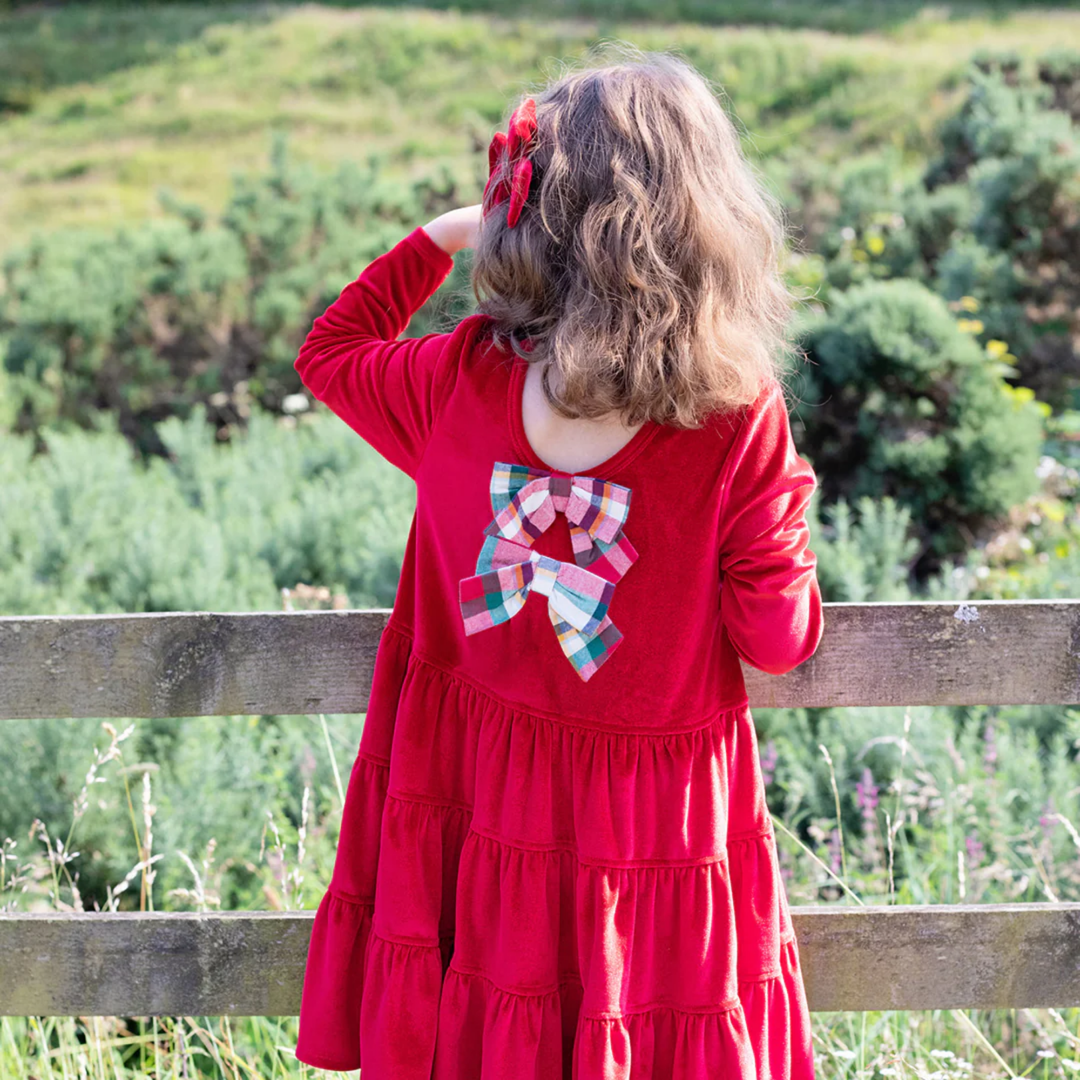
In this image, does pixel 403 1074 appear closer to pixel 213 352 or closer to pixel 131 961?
pixel 131 961

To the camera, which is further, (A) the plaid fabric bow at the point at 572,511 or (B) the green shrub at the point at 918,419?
(B) the green shrub at the point at 918,419

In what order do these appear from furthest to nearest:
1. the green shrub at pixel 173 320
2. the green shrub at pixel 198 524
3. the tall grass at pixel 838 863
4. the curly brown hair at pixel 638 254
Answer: the green shrub at pixel 173 320 → the green shrub at pixel 198 524 → the tall grass at pixel 838 863 → the curly brown hair at pixel 638 254

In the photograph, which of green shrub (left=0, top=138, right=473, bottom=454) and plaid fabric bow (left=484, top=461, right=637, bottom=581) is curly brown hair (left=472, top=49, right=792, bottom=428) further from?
green shrub (left=0, top=138, right=473, bottom=454)

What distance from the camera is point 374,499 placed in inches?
181

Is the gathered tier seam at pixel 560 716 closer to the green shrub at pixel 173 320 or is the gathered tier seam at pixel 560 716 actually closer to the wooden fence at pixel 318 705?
the wooden fence at pixel 318 705

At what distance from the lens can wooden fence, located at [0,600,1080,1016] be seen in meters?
1.76

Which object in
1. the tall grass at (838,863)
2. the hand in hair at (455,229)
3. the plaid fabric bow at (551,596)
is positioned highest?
the hand in hair at (455,229)

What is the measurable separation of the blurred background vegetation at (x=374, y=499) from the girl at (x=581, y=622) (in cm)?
21

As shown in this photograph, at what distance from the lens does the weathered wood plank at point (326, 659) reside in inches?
69.2

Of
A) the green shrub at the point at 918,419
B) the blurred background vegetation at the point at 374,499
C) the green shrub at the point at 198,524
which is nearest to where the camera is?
the blurred background vegetation at the point at 374,499

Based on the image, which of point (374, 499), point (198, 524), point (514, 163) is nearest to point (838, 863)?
point (514, 163)

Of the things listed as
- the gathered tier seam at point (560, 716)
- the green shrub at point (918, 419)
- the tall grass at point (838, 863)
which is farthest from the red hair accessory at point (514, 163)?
the green shrub at point (918, 419)

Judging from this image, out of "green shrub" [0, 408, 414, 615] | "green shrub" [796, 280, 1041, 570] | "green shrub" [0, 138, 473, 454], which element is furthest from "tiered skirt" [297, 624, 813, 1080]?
"green shrub" [0, 138, 473, 454]

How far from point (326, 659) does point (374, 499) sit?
2842mm
